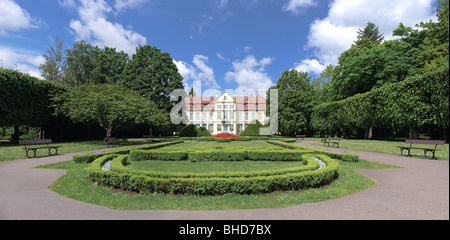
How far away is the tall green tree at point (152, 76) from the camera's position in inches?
1501

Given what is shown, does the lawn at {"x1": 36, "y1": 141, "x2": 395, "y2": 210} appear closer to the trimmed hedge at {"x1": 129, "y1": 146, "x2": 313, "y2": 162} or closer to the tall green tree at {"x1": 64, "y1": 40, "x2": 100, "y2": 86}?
the trimmed hedge at {"x1": 129, "y1": 146, "x2": 313, "y2": 162}

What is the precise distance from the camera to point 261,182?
5723mm

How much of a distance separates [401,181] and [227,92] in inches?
1883

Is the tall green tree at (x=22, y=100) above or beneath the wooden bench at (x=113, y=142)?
above

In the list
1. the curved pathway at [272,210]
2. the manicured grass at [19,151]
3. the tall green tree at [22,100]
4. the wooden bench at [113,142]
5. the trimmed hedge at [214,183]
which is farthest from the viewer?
the tall green tree at [22,100]

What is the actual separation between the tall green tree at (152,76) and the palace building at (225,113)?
1257 centimetres

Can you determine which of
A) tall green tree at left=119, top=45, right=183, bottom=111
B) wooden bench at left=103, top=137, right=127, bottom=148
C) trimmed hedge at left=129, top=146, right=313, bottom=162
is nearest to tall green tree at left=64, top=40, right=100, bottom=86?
tall green tree at left=119, top=45, right=183, bottom=111

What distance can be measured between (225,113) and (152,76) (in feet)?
71.1

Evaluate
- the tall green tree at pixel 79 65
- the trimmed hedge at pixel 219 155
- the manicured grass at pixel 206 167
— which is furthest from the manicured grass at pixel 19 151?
the tall green tree at pixel 79 65

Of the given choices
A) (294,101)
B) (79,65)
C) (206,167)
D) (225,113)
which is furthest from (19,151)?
(225,113)

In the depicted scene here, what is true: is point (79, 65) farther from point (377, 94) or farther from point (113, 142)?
point (377, 94)

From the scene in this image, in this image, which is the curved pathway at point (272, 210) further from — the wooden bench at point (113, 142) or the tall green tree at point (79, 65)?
the tall green tree at point (79, 65)

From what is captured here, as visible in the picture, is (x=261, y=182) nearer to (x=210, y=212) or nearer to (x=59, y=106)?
(x=210, y=212)
